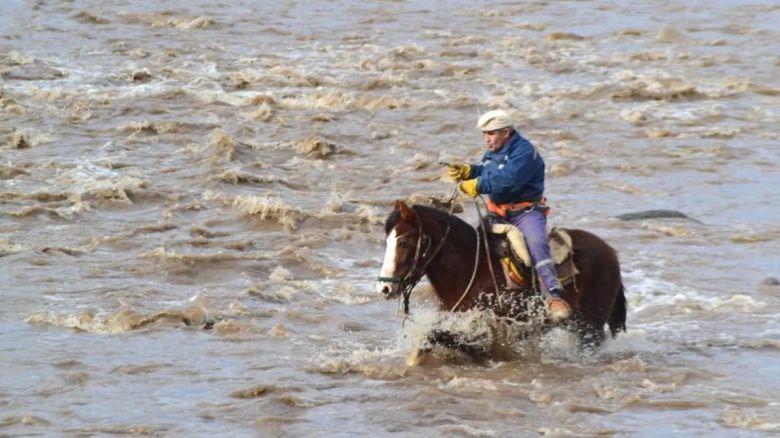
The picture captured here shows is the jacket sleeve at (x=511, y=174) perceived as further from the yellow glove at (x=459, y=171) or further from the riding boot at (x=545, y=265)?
the riding boot at (x=545, y=265)

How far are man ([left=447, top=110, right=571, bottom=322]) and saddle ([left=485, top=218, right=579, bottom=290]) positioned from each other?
69 mm

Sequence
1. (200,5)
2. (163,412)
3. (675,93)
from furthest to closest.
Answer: (200,5)
(675,93)
(163,412)

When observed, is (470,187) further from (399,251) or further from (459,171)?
(399,251)

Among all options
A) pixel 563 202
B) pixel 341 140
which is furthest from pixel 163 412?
pixel 341 140

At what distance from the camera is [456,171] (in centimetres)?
1261

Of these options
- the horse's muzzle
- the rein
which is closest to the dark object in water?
the rein

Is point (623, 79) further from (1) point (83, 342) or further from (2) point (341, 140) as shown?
(1) point (83, 342)

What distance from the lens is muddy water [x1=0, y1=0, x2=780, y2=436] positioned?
12102 millimetres

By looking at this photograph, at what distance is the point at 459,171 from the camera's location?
1262 centimetres

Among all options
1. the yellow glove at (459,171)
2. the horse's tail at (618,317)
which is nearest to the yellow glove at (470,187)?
the yellow glove at (459,171)

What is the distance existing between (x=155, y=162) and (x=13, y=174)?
6.81 feet

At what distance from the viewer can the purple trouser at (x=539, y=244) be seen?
12.5 meters

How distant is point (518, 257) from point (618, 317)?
134 centimetres

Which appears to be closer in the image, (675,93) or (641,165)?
(641,165)
